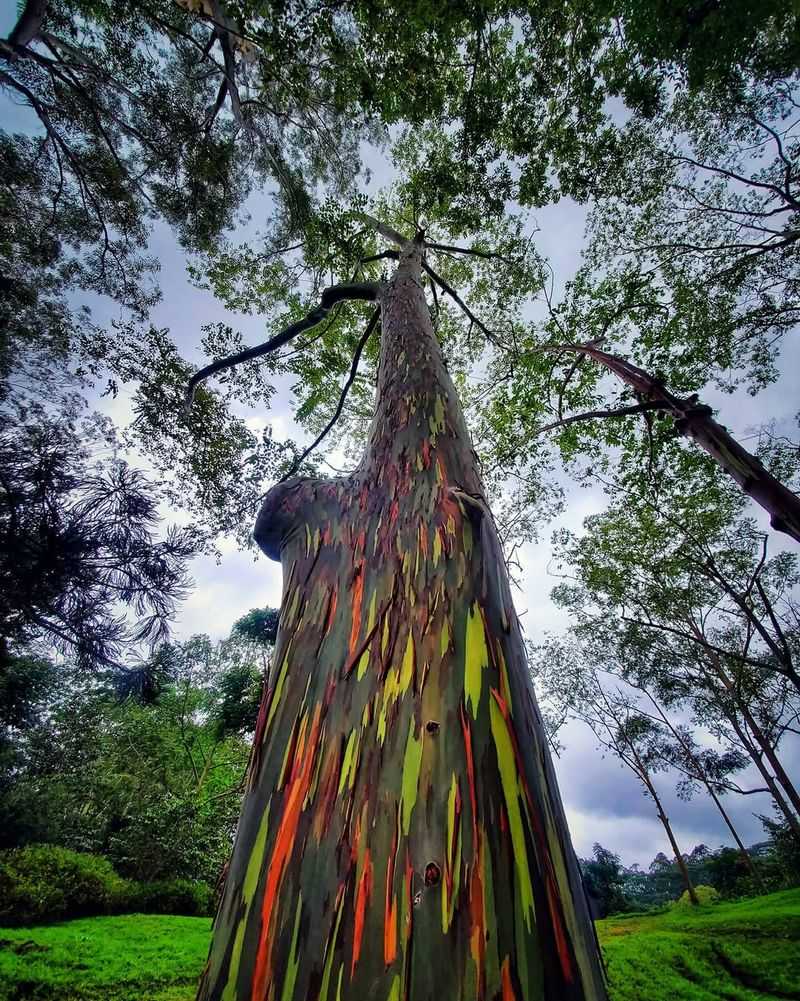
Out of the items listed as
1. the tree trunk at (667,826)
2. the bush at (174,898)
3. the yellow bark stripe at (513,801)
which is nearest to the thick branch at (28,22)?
the yellow bark stripe at (513,801)

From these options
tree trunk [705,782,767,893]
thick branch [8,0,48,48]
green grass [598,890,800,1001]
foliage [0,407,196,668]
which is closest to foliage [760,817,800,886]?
tree trunk [705,782,767,893]

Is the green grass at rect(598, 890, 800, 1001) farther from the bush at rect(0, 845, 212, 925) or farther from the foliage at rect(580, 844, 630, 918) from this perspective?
the foliage at rect(580, 844, 630, 918)

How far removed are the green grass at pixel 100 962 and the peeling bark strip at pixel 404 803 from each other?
4.14 meters

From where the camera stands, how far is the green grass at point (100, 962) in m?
2.93

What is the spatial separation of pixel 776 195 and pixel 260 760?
25.2 feet

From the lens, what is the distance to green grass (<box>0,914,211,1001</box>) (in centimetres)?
293

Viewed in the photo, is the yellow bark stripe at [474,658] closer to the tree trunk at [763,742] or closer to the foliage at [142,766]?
the foliage at [142,766]

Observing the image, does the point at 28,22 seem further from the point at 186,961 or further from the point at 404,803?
the point at 186,961

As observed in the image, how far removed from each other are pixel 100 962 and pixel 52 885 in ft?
7.17

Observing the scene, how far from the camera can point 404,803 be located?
56 cm

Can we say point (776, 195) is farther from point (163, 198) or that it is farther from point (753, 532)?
point (163, 198)

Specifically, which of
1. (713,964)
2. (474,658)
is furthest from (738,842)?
(474,658)

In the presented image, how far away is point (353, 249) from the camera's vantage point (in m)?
5.47

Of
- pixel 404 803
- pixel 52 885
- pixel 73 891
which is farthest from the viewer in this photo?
pixel 73 891
